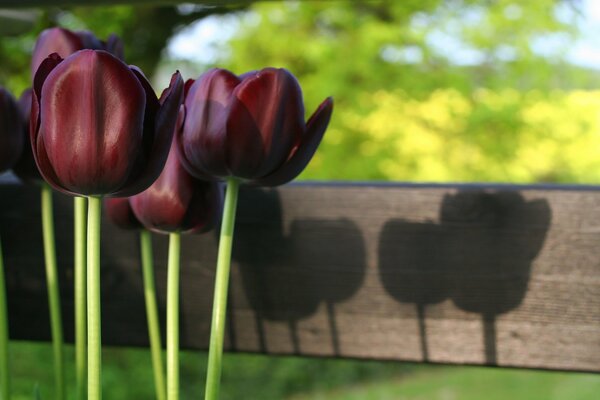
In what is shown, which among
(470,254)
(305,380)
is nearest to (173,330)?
(470,254)

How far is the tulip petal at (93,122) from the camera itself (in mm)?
363

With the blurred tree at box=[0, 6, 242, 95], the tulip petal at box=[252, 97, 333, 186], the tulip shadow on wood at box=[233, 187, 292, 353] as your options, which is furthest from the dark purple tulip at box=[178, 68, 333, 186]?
the blurred tree at box=[0, 6, 242, 95]

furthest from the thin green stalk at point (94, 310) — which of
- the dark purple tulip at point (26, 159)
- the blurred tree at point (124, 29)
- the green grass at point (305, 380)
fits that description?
the blurred tree at point (124, 29)

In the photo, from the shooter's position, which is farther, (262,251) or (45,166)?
(262,251)

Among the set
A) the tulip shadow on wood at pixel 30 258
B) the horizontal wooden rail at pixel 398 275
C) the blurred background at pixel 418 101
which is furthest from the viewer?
the blurred background at pixel 418 101

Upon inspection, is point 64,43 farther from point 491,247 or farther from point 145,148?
point 491,247

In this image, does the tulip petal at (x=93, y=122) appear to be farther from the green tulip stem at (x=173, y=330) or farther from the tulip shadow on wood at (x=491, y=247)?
the tulip shadow on wood at (x=491, y=247)

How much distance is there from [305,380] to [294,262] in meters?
2.72

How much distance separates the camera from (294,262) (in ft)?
2.18

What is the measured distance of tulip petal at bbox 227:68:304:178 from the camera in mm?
429

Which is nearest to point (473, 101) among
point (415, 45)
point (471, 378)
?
point (415, 45)

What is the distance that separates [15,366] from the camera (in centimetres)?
302

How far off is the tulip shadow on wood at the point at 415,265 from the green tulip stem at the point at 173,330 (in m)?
0.21

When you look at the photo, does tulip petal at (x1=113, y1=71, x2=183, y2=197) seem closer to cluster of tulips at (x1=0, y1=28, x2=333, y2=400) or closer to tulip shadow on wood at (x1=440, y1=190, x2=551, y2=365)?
cluster of tulips at (x1=0, y1=28, x2=333, y2=400)
